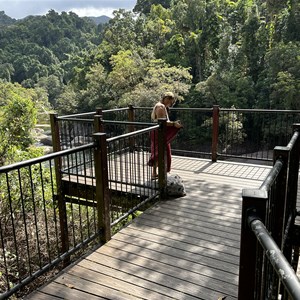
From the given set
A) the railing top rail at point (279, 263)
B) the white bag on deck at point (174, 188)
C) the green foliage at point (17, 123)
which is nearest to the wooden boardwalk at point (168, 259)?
the white bag on deck at point (174, 188)

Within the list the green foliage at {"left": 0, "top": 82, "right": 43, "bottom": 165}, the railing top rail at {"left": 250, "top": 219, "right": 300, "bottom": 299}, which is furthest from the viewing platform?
the green foliage at {"left": 0, "top": 82, "right": 43, "bottom": 165}

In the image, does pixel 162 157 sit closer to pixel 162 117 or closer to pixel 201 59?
pixel 162 117

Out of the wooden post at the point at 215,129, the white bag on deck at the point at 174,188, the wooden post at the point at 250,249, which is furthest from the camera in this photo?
the wooden post at the point at 215,129

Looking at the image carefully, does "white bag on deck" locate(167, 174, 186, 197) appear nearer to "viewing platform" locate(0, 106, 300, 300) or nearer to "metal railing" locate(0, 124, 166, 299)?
"viewing platform" locate(0, 106, 300, 300)

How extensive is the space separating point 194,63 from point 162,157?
27812mm

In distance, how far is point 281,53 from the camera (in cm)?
2075

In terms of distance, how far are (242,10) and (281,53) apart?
42.5 feet

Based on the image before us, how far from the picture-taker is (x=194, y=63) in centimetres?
3042

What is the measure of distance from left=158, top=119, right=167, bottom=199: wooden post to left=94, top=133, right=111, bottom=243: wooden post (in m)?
1.28

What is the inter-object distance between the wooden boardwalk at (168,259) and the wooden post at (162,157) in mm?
216

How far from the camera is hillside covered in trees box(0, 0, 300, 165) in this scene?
1978cm

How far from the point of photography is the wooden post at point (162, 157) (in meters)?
4.20

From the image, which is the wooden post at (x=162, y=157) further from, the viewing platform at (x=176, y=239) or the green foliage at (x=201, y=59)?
the green foliage at (x=201, y=59)

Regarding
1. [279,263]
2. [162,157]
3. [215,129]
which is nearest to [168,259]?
[162,157]
